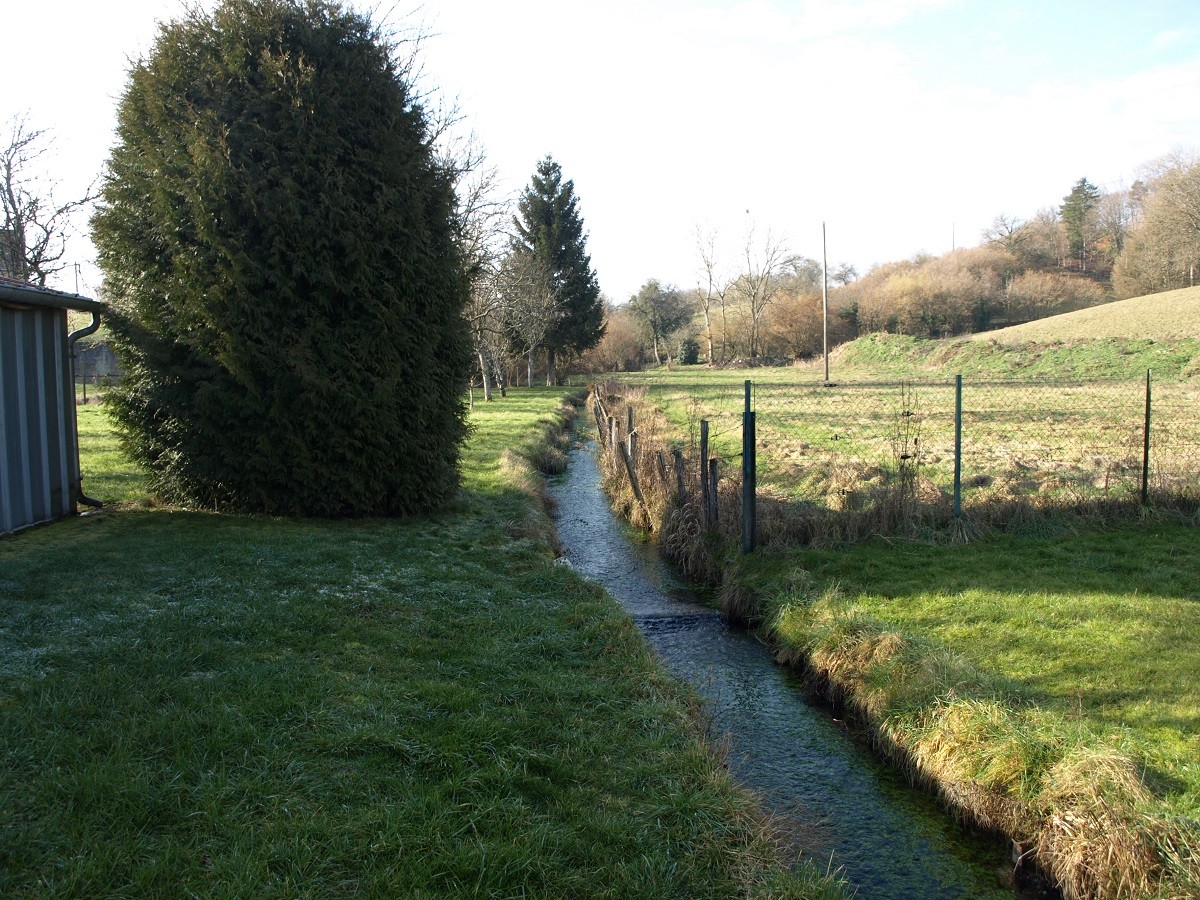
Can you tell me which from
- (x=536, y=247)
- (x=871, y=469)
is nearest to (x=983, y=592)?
(x=871, y=469)

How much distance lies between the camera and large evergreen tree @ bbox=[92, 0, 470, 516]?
877cm

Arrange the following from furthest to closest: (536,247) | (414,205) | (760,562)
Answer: (536,247)
(414,205)
(760,562)

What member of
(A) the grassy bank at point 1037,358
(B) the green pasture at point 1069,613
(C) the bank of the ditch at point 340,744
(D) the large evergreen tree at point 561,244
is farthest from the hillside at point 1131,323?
(C) the bank of the ditch at point 340,744

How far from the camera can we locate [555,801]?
152 inches

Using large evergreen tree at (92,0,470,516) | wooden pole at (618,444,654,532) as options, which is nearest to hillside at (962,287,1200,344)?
wooden pole at (618,444,654,532)

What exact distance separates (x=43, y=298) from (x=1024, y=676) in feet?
31.5

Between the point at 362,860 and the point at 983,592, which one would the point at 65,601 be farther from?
the point at 983,592

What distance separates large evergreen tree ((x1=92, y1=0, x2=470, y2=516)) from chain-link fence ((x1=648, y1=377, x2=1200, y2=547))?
4313 mm

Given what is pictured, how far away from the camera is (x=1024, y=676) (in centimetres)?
548

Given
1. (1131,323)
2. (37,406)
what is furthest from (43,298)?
(1131,323)

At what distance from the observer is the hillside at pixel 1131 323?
32.1 m

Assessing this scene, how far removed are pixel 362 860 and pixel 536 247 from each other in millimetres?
40929

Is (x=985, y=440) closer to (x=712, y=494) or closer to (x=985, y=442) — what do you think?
(x=985, y=442)

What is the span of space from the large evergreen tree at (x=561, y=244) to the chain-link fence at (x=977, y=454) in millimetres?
20640
